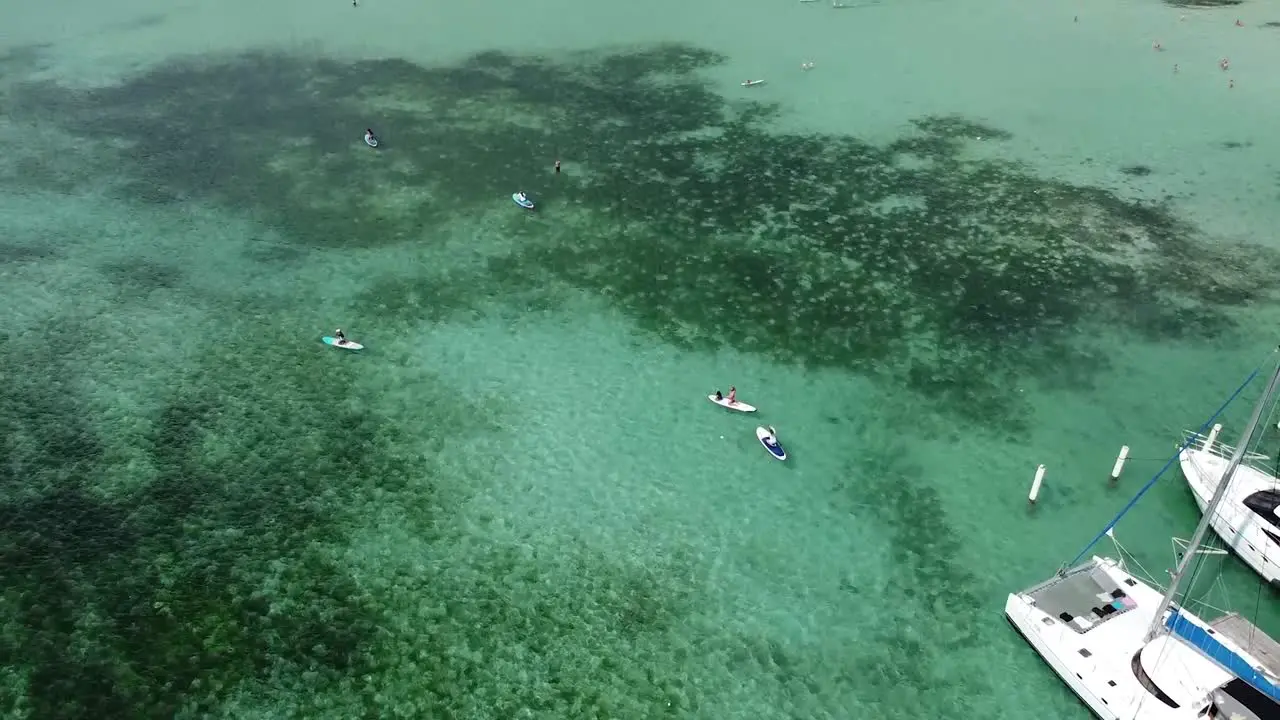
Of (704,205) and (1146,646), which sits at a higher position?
(704,205)

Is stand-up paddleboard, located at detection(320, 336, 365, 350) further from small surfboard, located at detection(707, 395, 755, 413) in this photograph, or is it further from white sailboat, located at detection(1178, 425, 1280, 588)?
white sailboat, located at detection(1178, 425, 1280, 588)

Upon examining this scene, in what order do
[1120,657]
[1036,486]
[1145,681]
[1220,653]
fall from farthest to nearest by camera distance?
[1036,486] → [1120,657] → [1145,681] → [1220,653]

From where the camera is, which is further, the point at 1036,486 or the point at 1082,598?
the point at 1036,486

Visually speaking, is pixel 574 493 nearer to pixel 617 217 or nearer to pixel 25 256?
pixel 617 217

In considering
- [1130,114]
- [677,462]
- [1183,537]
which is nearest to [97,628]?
[677,462]

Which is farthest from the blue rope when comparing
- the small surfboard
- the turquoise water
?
the small surfboard

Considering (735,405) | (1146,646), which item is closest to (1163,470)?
(1146,646)

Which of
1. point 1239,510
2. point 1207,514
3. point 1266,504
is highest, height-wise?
point 1207,514

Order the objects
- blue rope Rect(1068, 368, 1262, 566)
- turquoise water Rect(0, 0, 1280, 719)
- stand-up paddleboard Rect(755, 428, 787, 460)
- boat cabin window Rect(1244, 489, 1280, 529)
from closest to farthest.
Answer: turquoise water Rect(0, 0, 1280, 719) < boat cabin window Rect(1244, 489, 1280, 529) < blue rope Rect(1068, 368, 1262, 566) < stand-up paddleboard Rect(755, 428, 787, 460)

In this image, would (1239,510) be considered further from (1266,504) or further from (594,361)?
(594,361)
